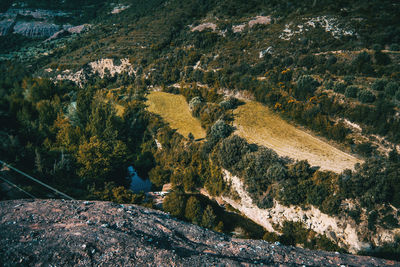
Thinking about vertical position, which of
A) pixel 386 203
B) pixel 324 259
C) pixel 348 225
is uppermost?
pixel 324 259

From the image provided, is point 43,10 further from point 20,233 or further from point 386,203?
point 386,203

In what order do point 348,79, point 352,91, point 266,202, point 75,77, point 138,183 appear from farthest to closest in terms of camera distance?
1. point 75,77
2. point 138,183
3. point 348,79
4. point 352,91
5. point 266,202

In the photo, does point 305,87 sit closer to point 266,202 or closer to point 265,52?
point 265,52

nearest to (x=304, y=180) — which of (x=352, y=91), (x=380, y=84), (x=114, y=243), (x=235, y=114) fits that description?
(x=352, y=91)

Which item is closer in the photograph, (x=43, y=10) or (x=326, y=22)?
(x=326, y=22)

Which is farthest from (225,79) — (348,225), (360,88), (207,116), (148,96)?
(348,225)

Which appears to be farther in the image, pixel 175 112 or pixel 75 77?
pixel 75 77

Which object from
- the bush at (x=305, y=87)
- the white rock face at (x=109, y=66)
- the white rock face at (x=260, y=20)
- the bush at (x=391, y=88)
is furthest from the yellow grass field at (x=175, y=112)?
the white rock face at (x=260, y=20)

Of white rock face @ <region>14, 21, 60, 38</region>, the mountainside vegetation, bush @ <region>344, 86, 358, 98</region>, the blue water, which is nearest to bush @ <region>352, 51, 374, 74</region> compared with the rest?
the mountainside vegetation
